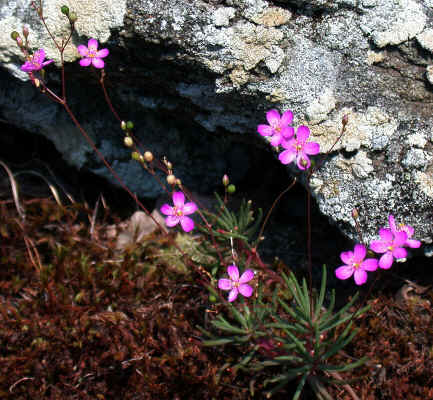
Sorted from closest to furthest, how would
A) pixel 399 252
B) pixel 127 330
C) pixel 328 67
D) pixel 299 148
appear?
pixel 399 252 → pixel 299 148 → pixel 328 67 → pixel 127 330

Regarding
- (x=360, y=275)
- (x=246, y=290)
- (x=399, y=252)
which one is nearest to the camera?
(x=399, y=252)

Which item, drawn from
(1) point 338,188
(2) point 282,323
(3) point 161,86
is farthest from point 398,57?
(2) point 282,323

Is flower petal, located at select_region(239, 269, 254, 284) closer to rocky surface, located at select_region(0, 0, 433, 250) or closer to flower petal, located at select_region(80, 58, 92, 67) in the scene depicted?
rocky surface, located at select_region(0, 0, 433, 250)

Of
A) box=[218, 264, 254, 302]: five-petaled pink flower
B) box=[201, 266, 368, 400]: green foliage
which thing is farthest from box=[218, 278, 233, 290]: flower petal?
box=[201, 266, 368, 400]: green foliage

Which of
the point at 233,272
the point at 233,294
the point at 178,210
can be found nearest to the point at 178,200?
the point at 178,210

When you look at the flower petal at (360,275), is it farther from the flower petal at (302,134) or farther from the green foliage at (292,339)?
the flower petal at (302,134)

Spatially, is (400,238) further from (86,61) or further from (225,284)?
(86,61)

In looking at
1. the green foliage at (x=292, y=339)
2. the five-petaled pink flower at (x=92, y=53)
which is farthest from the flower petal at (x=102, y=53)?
the green foliage at (x=292, y=339)
